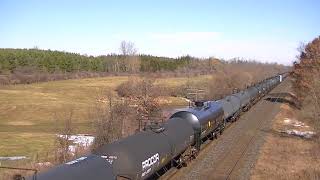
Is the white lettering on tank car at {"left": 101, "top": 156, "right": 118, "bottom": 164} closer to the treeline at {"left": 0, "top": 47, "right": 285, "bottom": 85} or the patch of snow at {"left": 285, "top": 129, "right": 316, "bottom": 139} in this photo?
the patch of snow at {"left": 285, "top": 129, "right": 316, "bottom": 139}

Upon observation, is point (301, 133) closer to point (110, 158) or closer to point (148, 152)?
point (148, 152)

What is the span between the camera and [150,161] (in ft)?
58.7

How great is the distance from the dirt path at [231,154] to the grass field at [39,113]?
16205 millimetres

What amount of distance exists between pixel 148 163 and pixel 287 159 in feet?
51.2

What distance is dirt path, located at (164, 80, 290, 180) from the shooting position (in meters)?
24.9

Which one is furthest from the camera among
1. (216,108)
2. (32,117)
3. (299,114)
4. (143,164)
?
(32,117)

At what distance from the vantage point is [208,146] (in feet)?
110

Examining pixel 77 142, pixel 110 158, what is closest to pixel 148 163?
pixel 110 158

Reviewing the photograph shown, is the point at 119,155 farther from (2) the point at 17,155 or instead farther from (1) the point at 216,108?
(2) the point at 17,155

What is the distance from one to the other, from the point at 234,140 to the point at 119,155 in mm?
22760

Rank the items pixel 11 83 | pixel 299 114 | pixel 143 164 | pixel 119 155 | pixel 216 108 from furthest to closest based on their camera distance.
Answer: pixel 11 83 < pixel 299 114 < pixel 216 108 < pixel 143 164 < pixel 119 155

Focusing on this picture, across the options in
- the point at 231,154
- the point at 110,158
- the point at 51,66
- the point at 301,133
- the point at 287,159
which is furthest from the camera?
the point at 51,66

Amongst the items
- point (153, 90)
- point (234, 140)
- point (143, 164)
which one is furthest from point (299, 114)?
point (143, 164)

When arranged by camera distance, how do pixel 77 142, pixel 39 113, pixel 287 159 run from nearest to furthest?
1. pixel 287 159
2. pixel 77 142
3. pixel 39 113
